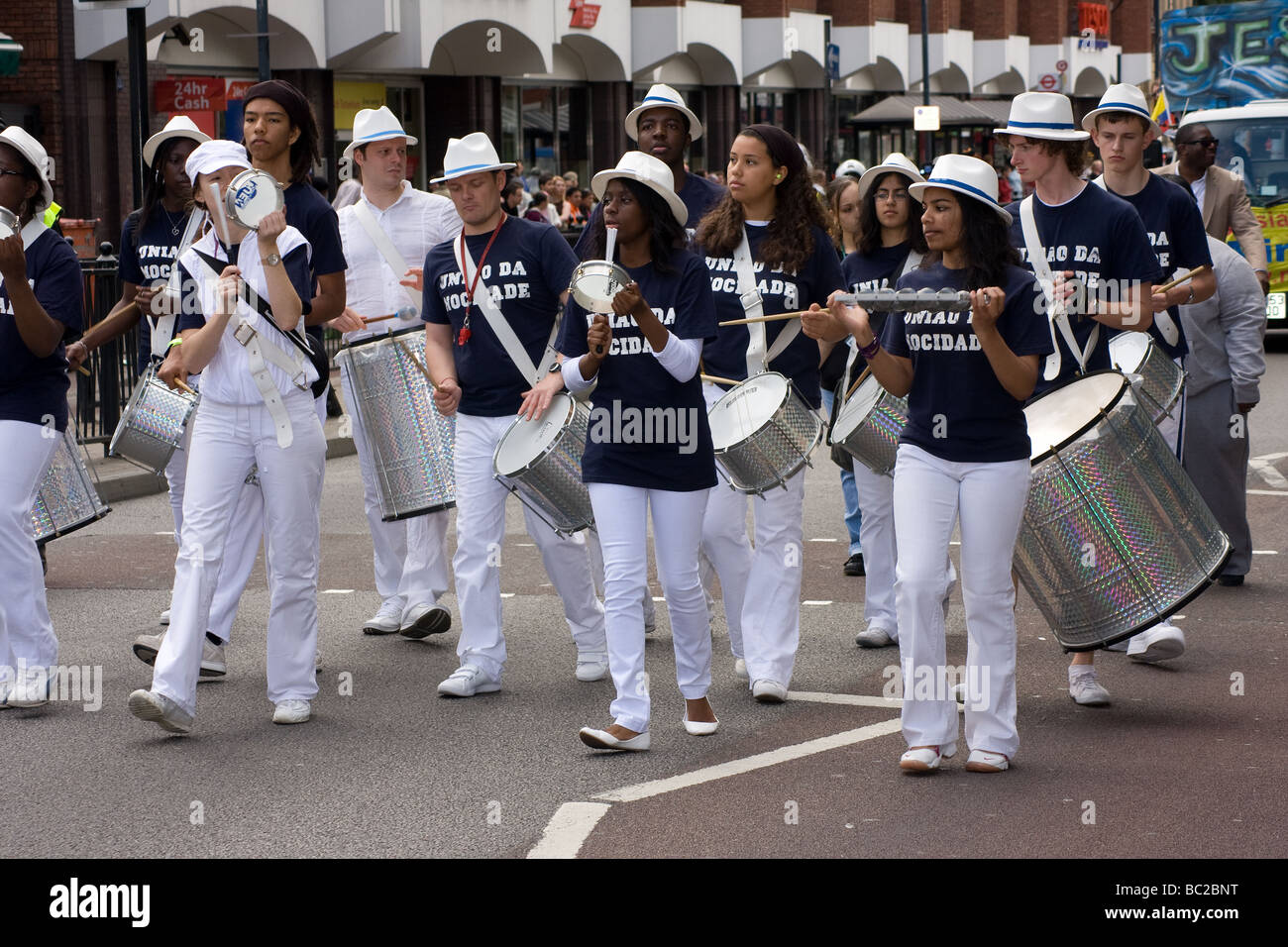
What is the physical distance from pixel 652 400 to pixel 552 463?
679 millimetres

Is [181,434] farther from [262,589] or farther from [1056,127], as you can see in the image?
[1056,127]

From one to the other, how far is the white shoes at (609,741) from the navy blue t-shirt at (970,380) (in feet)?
4.57

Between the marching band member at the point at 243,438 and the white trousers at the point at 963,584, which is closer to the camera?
the white trousers at the point at 963,584

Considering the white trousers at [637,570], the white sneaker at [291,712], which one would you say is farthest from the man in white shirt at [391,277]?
the white trousers at [637,570]

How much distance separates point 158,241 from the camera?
321 inches

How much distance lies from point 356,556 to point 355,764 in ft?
14.5

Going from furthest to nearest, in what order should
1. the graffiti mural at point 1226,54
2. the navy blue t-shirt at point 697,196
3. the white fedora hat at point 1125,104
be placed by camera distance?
the graffiti mural at point 1226,54 → the navy blue t-shirt at point 697,196 → the white fedora hat at point 1125,104

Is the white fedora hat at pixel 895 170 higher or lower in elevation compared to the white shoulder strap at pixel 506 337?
higher

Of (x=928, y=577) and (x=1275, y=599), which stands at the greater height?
(x=928, y=577)

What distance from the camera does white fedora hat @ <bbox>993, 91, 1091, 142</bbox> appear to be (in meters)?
7.07

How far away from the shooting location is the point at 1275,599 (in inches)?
356

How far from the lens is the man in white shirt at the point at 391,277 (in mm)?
8625

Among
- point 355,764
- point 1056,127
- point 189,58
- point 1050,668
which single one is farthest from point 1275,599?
point 189,58

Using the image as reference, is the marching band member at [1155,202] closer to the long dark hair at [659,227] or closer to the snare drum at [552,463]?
the long dark hair at [659,227]
